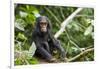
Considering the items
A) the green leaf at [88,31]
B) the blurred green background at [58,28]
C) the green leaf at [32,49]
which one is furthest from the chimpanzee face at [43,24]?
the green leaf at [88,31]

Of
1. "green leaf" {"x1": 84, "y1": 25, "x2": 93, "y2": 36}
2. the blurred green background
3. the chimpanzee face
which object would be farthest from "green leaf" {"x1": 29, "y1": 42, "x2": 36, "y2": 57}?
"green leaf" {"x1": 84, "y1": 25, "x2": 93, "y2": 36}

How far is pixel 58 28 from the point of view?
6.05ft

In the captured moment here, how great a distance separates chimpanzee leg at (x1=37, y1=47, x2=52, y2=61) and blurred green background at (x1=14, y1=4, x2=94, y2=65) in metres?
0.07

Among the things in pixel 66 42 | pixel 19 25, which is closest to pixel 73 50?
pixel 66 42

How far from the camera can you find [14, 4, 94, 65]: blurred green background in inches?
67.9

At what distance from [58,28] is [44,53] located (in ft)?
0.83

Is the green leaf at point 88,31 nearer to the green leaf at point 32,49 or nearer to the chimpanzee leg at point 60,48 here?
the chimpanzee leg at point 60,48

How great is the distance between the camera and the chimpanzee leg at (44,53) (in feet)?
→ 5.89

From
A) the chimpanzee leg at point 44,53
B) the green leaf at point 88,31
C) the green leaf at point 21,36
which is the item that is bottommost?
the chimpanzee leg at point 44,53

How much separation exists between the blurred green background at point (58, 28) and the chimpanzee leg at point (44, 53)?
7 cm

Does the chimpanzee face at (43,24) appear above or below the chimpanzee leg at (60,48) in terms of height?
above

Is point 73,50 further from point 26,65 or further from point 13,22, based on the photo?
point 13,22

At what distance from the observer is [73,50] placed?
1.90 m

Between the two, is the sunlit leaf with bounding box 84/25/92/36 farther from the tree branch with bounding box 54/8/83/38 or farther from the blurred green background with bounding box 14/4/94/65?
the tree branch with bounding box 54/8/83/38
